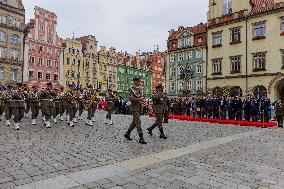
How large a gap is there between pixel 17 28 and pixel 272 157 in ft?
162

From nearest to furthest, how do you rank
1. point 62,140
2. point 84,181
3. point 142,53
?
point 84,181 → point 62,140 → point 142,53

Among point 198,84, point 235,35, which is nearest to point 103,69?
point 198,84

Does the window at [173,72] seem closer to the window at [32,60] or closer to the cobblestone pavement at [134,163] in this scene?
the window at [32,60]

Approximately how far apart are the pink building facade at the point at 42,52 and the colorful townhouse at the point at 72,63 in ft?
7.80

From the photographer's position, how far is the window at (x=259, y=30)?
33.7 meters

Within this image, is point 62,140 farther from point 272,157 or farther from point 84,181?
point 272,157

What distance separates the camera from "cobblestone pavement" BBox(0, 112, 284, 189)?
18.5ft

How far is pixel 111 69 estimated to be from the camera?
244ft

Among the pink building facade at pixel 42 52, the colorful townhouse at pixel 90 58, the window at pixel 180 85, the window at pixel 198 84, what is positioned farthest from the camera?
the colorful townhouse at pixel 90 58

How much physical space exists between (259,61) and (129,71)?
161ft

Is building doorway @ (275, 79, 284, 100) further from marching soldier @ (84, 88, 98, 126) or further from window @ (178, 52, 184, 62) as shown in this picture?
marching soldier @ (84, 88, 98, 126)

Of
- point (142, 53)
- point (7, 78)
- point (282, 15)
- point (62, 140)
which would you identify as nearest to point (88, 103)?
point (62, 140)

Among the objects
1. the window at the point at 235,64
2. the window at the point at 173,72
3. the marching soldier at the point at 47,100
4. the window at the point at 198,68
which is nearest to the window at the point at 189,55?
the window at the point at 198,68

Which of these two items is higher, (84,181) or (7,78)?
(7,78)
